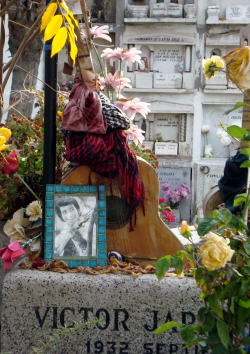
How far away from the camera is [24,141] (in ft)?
11.3

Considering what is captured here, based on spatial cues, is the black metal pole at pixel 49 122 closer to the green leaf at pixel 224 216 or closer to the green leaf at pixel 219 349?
the green leaf at pixel 224 216

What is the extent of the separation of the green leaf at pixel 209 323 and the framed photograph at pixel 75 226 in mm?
887

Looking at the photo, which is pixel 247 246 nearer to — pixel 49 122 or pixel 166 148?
pixel 49 122

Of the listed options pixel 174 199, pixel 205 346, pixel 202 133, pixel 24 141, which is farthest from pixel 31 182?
pixel 202 133

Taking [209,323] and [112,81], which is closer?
[209,323]

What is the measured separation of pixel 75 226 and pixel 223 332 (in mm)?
1060

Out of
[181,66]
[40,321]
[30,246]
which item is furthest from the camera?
[181,66]

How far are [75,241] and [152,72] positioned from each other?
922 cm

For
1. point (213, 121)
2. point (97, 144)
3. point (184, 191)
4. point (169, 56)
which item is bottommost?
point (184, 191)

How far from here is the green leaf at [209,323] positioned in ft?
5.43

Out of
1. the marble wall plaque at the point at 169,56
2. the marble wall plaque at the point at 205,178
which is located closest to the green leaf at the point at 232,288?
the marble wall plaque at the point at 205,178

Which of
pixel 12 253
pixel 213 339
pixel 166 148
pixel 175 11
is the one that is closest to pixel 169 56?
pixel 175 11

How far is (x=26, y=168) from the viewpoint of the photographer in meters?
3.22

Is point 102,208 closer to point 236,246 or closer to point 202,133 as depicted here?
point 236,246
